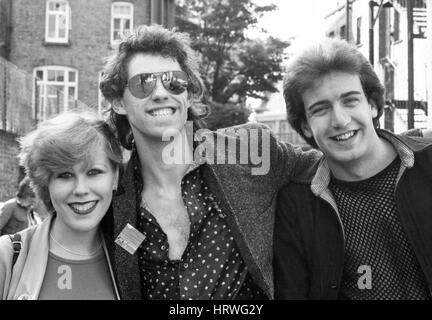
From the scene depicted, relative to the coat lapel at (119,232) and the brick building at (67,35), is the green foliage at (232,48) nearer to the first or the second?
the brick building at (67,35)

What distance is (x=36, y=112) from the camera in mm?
13031

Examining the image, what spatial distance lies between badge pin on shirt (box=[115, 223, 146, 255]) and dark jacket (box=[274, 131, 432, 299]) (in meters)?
0.72

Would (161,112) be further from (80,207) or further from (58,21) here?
(58,21)

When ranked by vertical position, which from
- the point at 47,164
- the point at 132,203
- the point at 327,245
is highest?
the point at 47,164

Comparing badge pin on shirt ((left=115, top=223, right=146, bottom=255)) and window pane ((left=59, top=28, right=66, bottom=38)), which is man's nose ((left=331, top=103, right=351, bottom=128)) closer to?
badge pin on shirt ((left=115, top=223, right=146, bottom=255))

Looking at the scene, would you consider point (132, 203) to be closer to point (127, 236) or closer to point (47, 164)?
point (127, 236)

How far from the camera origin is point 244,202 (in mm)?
3203

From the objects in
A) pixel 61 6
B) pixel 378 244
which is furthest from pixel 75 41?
pixel 378 244

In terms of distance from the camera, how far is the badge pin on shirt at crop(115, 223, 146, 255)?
3.07m

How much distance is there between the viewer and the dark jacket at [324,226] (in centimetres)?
287

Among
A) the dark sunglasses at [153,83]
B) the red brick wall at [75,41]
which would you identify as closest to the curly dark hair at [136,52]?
the dark sunglasses at [153,83]

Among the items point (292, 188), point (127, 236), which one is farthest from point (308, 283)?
point (127, 236)

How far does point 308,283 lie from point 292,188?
52 cm

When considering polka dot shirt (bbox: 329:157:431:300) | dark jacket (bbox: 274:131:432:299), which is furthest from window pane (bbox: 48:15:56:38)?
polka dot shirt (bbox: 329:157:431:300)
